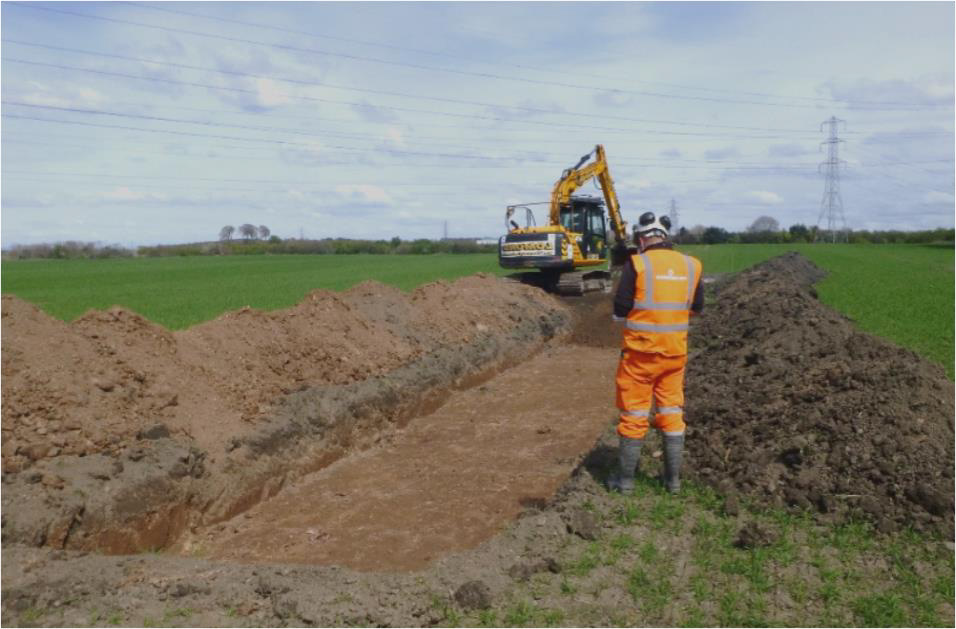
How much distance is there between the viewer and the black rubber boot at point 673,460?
6160mm

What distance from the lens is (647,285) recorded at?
6.00m

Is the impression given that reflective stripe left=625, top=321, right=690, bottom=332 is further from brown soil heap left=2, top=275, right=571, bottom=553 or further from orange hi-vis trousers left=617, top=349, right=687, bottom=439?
brown soil heap left=2, top=275, right=571, bottom=553

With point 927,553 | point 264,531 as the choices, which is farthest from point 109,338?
point 927,553

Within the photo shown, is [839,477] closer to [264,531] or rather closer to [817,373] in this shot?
[817,373]

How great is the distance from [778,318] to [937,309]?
199 inches

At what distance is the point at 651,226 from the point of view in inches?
248

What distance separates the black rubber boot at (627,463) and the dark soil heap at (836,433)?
1.88 ft

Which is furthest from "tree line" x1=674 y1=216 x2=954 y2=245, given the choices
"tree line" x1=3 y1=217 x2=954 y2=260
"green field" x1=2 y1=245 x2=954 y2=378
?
"green field" x1=2 y1=245 x2=954 y2=378

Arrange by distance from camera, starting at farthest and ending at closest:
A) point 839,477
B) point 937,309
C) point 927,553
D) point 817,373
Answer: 1. point 937,309
2. point 817,373
3. point 839,477
4. point 927,553

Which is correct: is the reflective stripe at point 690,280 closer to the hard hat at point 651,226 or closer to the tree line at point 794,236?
the hard hat at point 651,226

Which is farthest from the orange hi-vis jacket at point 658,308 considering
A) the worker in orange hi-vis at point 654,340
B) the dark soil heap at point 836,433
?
the dark soil heap at point 836,433

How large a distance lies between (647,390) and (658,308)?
665 millimetres

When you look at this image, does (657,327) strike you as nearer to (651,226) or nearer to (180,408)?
(651,226)

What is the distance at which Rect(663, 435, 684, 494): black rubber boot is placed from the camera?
20.2 feet
